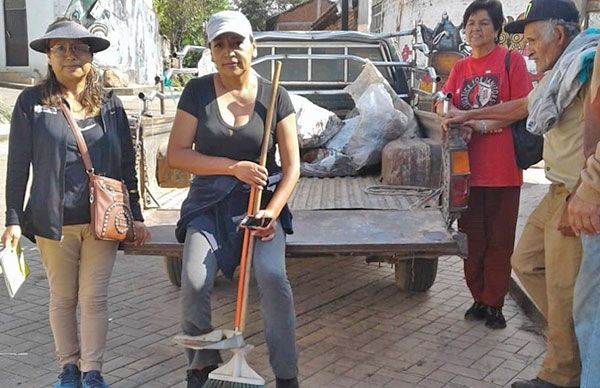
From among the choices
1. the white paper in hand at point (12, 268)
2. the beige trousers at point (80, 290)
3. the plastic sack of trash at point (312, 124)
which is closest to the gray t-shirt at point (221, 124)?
the beige trousers at point (80, 290)

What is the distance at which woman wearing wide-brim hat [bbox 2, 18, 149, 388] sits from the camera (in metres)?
3.20

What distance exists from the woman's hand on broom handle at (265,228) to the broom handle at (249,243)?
1.3 inches

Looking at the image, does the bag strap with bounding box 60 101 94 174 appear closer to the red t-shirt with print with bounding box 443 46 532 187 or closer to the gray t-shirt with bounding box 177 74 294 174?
the gray t-shirt with bounding box 177 74 294 174

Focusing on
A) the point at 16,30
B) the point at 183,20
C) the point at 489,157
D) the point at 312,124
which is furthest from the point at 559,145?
the point at 183,20

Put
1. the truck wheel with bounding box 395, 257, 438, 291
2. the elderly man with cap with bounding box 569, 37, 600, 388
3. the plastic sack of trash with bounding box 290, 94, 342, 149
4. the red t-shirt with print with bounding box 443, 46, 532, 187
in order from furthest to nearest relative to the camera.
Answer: the plastic sack of trash with bounding box 290, 94, 342, 149 < the truck wheel with bounding box 395, 257, 438, 291 < the red t-shirt with print with bounding box 443, 46, 532, 187 < the elderly man with cap with bounding box 569, 37, 600, 388

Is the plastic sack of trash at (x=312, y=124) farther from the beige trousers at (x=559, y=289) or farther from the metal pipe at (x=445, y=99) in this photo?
the beige trousers at (x=559, y=289)

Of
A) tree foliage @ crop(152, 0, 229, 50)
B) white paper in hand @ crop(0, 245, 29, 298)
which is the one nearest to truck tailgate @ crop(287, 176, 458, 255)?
white paper in hand @ crop(0, 245, 29, 298)

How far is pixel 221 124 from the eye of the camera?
3.30 m

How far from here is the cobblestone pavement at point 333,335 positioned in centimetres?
373

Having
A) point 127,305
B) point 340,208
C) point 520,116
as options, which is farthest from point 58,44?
point 520,116

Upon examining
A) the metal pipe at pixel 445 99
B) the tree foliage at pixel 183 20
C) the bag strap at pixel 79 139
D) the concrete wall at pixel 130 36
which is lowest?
the bag strap at pixel 79 139

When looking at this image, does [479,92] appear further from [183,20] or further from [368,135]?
[183,20]

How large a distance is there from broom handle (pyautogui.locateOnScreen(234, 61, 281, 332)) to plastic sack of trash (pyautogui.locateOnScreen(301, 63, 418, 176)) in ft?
6.60

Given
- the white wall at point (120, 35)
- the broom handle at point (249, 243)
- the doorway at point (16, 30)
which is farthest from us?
the doorway at point (16, 30)
